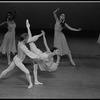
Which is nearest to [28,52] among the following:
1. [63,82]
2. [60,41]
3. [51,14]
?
[63,82]

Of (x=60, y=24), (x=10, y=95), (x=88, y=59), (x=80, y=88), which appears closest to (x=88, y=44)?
(x=88, y=59)

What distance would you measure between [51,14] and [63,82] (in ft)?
26.4

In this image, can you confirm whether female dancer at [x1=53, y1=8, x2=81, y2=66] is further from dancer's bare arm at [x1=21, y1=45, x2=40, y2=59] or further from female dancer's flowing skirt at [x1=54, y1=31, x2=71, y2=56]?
dancer's bare arm at [x1=21, y1=45, x2=40, y2=59]

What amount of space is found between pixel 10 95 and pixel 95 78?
243 centimetres

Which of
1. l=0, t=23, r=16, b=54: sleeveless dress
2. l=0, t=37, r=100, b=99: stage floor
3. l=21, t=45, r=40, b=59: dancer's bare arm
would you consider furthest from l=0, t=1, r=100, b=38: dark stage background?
l=21, t=45, r=40, b=59: dancer's bare arm

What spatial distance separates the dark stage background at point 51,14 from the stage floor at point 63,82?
5257 mm

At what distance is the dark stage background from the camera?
1568 centimetres

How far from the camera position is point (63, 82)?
8148 mm

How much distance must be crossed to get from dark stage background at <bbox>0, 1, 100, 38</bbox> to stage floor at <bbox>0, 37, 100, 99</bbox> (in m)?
5.26

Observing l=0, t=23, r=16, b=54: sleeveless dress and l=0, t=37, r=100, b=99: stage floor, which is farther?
l=0, t=23, r=16, b=54: sleeveless dress

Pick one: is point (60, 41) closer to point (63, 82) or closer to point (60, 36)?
A: point (60, 36)

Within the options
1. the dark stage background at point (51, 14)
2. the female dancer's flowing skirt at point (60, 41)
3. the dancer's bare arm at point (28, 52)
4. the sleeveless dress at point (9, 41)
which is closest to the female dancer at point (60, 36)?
the female dancer's flowing skirt at point (60, 41)

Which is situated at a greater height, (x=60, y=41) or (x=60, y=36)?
(x=60, y=36)

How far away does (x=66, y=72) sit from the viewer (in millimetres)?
9000
